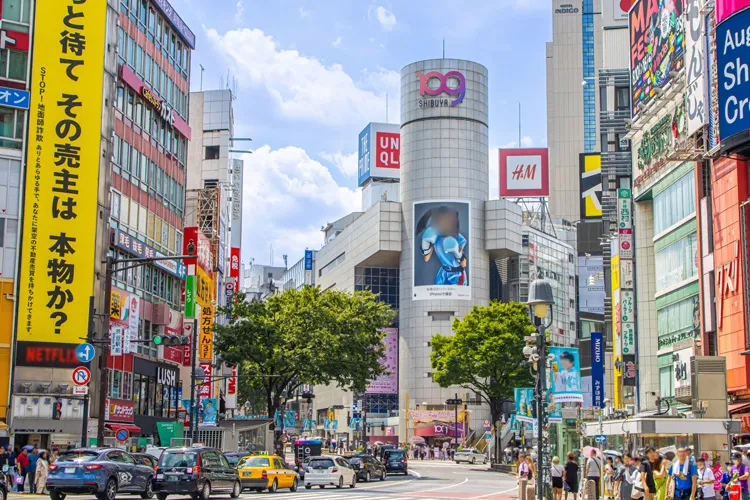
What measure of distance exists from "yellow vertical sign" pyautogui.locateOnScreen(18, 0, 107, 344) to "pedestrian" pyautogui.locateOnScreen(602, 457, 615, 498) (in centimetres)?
2771

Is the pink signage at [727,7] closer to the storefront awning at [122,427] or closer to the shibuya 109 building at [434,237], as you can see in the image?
the storefront awning at [122,427]

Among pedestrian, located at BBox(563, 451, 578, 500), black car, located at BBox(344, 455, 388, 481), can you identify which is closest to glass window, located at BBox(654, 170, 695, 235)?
pedestrian, located at BBox(563, 451, 578, 500)

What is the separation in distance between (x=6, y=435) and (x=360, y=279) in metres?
99.4

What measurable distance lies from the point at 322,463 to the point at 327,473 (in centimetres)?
68

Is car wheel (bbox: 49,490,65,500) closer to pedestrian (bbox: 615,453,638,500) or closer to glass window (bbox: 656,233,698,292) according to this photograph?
pedestrian (bbox: 615,453,638,500)

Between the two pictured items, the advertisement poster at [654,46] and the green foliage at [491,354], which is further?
the green foliage at [491,354]

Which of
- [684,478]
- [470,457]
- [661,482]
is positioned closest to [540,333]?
[661,482]

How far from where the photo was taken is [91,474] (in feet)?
102

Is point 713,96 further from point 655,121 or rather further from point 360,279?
point 360,279

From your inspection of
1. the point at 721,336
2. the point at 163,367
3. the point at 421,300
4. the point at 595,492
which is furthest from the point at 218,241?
the point at 595,492

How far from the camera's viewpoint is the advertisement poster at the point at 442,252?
13212cm

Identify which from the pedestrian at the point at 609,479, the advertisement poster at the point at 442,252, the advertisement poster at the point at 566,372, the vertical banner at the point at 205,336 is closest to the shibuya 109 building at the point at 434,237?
the advertisement poster at the point at 442,252

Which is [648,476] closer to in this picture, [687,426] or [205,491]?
[687,426]

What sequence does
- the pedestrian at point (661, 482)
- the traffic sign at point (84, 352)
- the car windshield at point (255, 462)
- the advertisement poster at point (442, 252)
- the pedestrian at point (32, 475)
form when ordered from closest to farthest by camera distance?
the pedestrian at point (661, 482) < the traffic sign at point (84, 352) < the pedestrian at point (32, 475) < the car windshield at point (255, 462) < the advertisement poster at point (442, 252)
